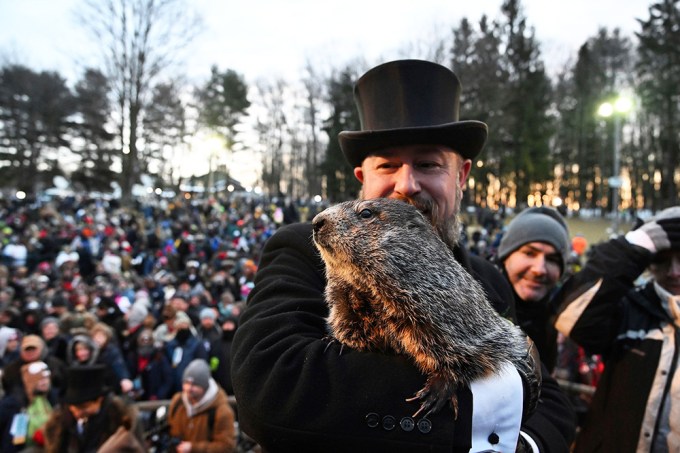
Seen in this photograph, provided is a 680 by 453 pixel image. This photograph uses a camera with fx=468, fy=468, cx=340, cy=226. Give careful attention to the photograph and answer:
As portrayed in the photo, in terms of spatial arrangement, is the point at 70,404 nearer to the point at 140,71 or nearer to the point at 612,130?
the point at 140,71

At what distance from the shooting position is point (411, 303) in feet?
3.92

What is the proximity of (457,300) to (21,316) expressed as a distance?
970 cm

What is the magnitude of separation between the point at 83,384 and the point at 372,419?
4.12 m

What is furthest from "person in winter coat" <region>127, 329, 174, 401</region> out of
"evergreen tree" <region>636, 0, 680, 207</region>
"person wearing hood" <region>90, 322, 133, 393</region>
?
"evergreen tree" <region>636, 0, 680, 207</region>

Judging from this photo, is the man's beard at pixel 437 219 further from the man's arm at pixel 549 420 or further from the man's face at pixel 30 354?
the man's face at pixel 30 354

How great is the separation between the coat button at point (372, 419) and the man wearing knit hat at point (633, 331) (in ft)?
5.78

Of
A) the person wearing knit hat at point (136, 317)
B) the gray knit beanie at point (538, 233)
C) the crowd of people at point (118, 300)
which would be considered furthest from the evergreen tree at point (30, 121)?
the gray knit beanie at point (538, 233)

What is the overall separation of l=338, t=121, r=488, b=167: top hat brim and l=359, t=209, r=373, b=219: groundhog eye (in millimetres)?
331

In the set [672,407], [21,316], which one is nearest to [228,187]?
[21,316]

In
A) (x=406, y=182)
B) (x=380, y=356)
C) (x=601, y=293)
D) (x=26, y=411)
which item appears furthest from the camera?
(x=26, y=411)

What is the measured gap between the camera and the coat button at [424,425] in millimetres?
1057

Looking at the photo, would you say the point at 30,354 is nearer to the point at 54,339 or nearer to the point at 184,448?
the point at 54,339

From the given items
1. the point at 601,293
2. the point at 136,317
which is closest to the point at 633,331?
the point at 601,293

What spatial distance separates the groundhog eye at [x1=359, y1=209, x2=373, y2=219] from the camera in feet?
4.52
